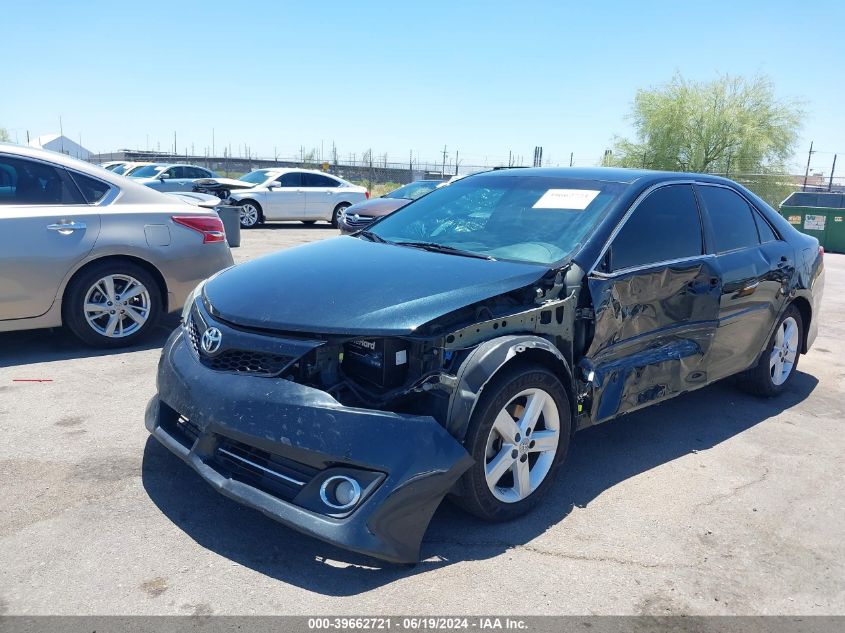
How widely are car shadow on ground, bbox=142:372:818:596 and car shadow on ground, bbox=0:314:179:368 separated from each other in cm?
206

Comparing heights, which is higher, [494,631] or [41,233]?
[41,233]

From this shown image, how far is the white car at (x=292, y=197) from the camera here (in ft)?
58.7

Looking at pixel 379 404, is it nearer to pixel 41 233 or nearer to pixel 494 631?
pixel 494 631

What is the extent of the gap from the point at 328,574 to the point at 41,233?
3.87 metres

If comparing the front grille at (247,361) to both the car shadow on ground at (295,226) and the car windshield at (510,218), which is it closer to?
the car windshield at (510,218)

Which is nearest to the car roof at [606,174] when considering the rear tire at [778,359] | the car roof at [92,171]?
the rear tire at [778,359]

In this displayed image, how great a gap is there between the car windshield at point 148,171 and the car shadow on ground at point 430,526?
2008cm

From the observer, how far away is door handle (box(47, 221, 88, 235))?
5320 mm

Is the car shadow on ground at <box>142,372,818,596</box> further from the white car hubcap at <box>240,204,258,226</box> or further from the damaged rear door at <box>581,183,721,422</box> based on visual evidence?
the white car hubcap at <box>240,204,258,226</box>

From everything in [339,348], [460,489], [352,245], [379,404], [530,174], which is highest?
Answer: [530,174]

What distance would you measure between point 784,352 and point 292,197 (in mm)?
14741

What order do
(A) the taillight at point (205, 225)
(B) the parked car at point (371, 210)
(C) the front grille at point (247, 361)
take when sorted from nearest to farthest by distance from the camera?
(C) the front grille at point (247, 361) → (A) the taillight at point (205, 225) → (B) the parked car at point (371, 210)

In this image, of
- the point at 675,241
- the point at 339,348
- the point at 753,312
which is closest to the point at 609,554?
the point at 339,348

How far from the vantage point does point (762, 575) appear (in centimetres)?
305
